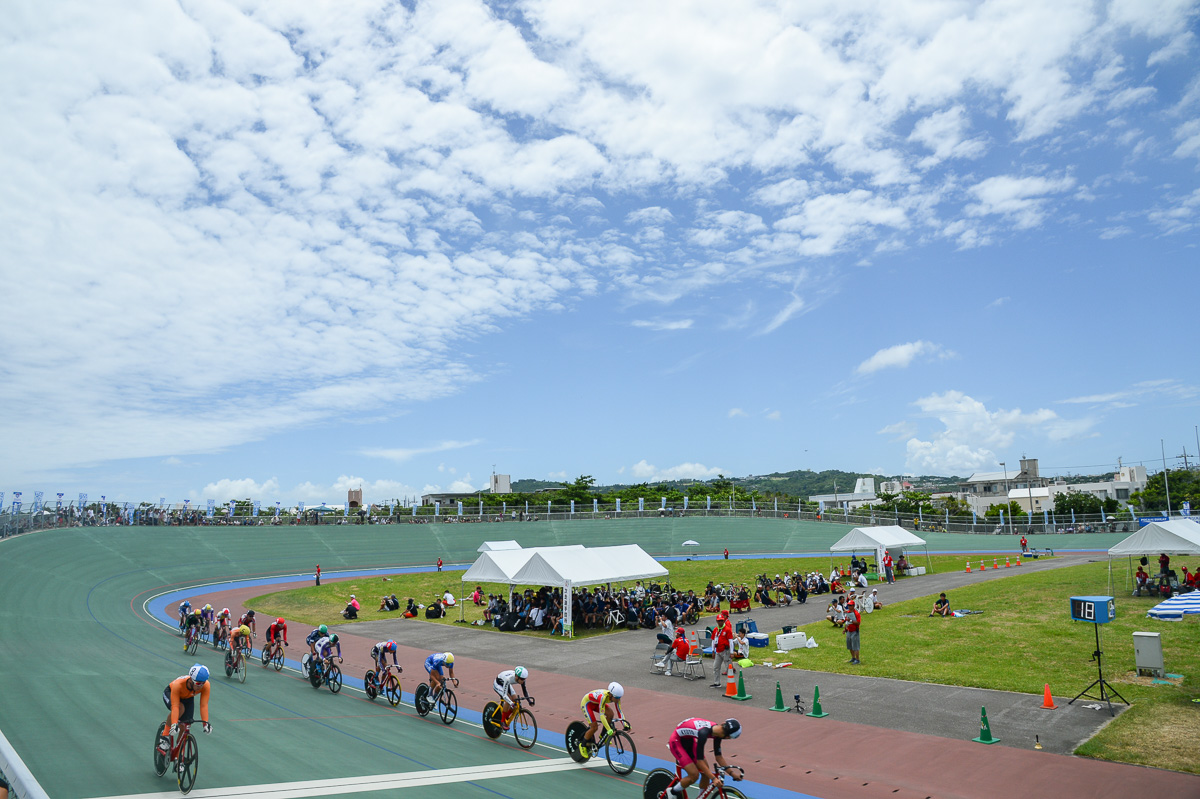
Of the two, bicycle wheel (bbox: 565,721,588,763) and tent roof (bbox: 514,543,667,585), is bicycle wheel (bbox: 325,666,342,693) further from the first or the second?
tent roof (bbox: 514,543,667,585)

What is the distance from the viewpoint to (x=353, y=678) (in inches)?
762

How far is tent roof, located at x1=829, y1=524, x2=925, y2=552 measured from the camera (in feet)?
116

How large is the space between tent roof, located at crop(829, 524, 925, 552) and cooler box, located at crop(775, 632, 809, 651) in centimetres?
1415

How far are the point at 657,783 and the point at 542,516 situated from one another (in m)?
55.1

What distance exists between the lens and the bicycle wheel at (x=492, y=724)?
13.1 m

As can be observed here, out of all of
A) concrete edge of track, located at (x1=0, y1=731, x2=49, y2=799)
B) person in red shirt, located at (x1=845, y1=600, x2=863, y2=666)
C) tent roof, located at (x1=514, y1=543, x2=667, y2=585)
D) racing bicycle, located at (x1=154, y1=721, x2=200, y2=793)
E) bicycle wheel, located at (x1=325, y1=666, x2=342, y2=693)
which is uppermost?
concrete edge of track, located at (x1=0, y1=731, x2=49, y2=799)

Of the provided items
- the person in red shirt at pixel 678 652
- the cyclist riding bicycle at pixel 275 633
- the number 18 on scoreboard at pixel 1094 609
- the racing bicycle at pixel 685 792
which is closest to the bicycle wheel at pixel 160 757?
the racing bicycle at pixel 685 792

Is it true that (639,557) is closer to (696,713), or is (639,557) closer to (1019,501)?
(696,713)

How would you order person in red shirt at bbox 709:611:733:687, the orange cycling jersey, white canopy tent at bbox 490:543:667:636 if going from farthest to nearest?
white canopy tent at bbox 490:543:667:636, person in red shirt at bbox 709:611:733:687, the orange cycling jersey

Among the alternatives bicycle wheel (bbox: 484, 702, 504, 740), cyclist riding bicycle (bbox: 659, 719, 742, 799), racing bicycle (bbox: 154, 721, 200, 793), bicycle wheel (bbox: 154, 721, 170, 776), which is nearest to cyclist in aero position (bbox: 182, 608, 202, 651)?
bicycle wheel (bbox: 484, 702, 504, 740)

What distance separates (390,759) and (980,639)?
16.8 meters

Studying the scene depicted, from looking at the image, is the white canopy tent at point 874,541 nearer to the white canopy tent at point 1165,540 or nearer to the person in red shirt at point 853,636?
the white canopy tent at point 1165,540

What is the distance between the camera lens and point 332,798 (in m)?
9.55

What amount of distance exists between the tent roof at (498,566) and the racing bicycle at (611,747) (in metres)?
15.4
